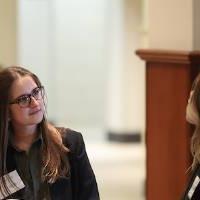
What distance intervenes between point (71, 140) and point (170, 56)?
1.41 meters

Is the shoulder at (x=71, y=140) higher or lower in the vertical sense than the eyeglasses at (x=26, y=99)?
lower

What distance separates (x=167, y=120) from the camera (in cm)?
379

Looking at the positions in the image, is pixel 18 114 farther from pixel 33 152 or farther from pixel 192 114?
pixel 192 114

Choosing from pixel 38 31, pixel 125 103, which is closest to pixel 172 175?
pixel 125 103

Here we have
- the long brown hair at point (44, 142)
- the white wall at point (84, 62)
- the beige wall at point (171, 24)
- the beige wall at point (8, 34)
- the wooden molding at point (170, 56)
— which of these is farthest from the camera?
the white wall at point (84, 62)

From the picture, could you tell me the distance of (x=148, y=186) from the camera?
393cm

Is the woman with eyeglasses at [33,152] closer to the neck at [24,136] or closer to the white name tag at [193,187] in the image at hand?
the neck at [24,136]

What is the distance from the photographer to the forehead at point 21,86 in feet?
7.86

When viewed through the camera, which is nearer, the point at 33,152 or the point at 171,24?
the point at 33,152

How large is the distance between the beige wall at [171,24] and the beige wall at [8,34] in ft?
5.24

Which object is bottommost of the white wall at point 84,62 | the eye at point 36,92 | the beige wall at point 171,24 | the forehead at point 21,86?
the white wall at point 84,62

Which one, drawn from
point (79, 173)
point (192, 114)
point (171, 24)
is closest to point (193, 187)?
point (192, 114)

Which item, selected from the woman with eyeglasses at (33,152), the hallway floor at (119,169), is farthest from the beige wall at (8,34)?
the woman with eyeglasses at (33,152)

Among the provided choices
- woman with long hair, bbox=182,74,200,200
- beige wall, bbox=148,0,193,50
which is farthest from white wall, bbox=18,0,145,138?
woman with long hair, bbox=182,74,200,200
